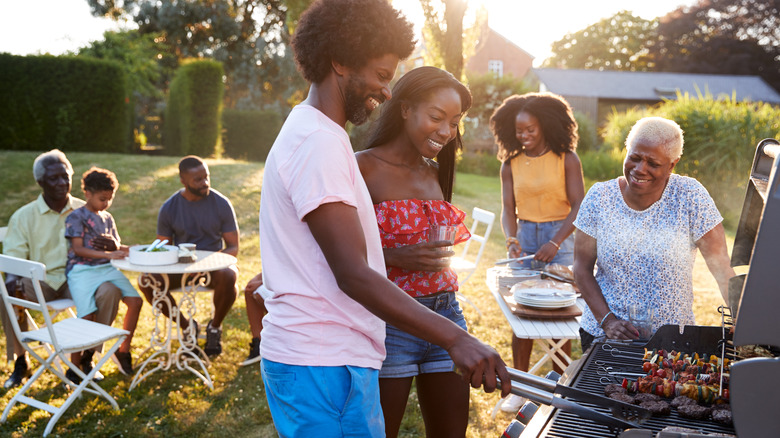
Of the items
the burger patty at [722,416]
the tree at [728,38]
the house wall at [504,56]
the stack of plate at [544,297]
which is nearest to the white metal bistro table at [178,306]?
the stack of plate at [544,297]

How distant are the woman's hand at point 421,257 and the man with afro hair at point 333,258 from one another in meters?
0.64

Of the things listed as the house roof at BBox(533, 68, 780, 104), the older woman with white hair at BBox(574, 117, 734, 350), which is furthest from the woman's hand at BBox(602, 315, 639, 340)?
the house roof at BBox(533, 68, 780, 104)

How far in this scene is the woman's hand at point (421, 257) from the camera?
2.34 metres

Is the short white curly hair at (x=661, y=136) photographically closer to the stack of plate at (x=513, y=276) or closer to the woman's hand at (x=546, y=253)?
the stack of plate at (x=513, y=276)

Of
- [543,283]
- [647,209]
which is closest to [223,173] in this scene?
[543,283]

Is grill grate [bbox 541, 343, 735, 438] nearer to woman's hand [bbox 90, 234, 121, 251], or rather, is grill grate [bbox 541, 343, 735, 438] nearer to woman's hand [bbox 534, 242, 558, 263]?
woman's hand [bbox 534, 242, 558, 263]

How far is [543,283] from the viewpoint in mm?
3801

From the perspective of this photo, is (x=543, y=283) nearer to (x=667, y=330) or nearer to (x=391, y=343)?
(x=667, y=330)

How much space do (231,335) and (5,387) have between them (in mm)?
1972

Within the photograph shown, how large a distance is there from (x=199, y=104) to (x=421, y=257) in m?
14.4

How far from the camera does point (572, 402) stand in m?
1.69

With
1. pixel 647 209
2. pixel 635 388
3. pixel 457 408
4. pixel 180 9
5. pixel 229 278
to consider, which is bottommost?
pixel 229 278

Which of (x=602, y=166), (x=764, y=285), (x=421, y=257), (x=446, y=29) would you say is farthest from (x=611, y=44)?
(x=764, y=285)

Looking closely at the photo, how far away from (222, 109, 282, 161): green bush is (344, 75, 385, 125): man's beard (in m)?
20.1
